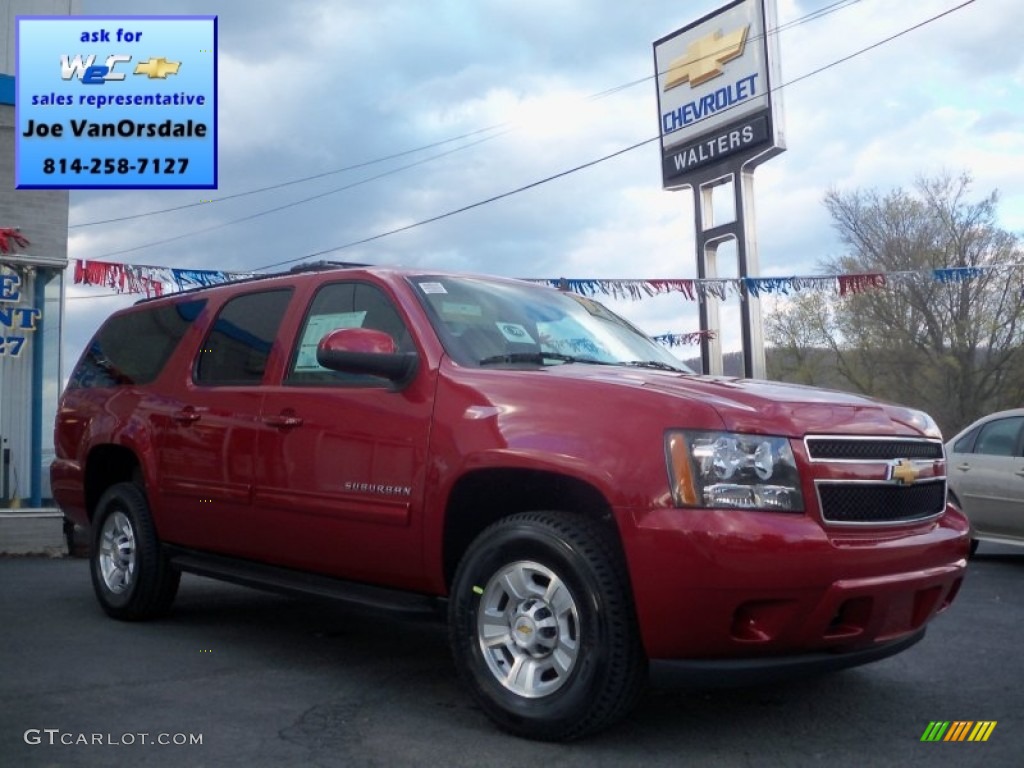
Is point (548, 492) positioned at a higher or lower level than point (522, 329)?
lower

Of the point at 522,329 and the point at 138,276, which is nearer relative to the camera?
the point at 522,329

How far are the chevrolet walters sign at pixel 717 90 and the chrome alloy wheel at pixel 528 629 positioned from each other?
19.4 metres

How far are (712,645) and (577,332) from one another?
6.15 ft

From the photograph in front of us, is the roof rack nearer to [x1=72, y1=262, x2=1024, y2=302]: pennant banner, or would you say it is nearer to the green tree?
[x1=72, y1=262, x2=1024, y2=302]: pennant banner

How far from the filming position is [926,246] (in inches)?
1618

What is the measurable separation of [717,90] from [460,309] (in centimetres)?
2015

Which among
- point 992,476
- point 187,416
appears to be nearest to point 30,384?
point 187,416

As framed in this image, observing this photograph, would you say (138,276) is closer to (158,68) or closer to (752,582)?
(158,68)

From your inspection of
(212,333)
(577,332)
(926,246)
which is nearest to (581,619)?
(577,332)

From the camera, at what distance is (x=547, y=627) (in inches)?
154

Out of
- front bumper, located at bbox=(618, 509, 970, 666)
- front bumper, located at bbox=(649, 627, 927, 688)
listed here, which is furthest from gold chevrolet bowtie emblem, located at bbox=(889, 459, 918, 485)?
front bumper, located at bbox=(649, 627, 927, 688)

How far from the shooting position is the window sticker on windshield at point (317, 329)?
5090mm

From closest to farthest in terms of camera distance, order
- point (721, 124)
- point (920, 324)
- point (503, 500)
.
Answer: point (503, 500)
point (721, 124)
point (920, 324)

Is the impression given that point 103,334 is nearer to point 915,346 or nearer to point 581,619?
point 581,619
